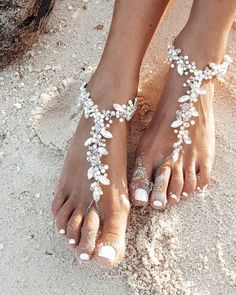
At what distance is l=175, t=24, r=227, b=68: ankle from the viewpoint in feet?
5.45

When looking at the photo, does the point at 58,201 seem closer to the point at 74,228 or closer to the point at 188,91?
the point at 74,228

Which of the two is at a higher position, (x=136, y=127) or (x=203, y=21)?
(x=203, y=21)

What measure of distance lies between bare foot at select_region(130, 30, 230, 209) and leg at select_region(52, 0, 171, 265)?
0.16ft

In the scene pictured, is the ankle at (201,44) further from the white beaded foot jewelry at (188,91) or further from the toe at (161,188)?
the toe at (161,188)

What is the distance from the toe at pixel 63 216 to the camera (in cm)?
158

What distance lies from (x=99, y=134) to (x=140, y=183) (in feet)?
0.50

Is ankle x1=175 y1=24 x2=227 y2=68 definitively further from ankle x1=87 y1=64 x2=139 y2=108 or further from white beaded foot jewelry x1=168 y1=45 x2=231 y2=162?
ankle x1=87 y1=64 x2=139 y2=108

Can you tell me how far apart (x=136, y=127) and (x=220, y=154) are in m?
0.23

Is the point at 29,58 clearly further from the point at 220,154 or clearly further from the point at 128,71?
the point at 220,154

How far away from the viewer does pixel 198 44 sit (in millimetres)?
1665

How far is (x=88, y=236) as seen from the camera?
1.53 m

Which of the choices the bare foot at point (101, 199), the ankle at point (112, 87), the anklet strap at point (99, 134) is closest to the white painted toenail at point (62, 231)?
the bare foot at point (101, 199)

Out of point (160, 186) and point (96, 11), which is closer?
point (160, 186)

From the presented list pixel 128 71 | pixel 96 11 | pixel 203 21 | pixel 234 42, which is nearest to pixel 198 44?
pixel 203 21
